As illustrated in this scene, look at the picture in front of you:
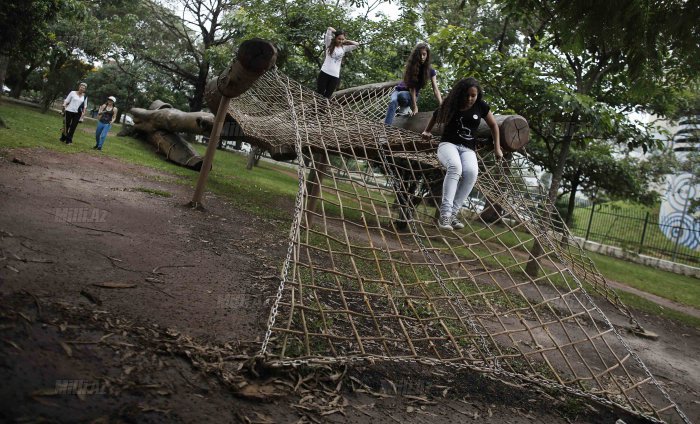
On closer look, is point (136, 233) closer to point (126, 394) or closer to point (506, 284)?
point (126, 394)

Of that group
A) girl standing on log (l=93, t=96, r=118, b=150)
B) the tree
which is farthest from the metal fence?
the tree

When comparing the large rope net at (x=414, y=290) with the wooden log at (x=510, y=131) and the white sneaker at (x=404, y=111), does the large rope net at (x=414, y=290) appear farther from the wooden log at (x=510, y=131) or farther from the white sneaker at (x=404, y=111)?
the white sneaker at (x=404, y=111)

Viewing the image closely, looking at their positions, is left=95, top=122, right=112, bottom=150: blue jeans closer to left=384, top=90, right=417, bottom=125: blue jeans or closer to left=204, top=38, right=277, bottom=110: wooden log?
left=204, top=38, right=277, bottom=110: wooden log

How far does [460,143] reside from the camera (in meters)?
4.28

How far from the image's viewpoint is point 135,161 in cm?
914

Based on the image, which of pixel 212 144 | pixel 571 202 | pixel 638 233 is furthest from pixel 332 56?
pixel 638 233

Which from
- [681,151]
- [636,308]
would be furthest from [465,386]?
[681,151]

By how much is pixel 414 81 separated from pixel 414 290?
2.40 metres

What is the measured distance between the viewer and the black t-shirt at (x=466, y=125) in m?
4.29

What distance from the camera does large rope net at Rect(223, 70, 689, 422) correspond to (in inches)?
112

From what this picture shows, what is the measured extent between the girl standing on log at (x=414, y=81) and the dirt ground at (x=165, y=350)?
2.33m

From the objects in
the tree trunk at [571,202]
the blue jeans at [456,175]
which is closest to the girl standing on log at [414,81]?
the blue jeans at [456,175]

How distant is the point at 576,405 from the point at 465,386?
70 cm

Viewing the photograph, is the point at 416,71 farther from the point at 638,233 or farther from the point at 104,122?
the point at 638,233
